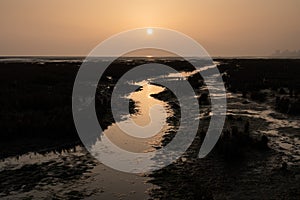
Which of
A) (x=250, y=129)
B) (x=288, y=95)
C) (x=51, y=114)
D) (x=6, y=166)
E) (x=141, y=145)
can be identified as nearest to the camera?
(x=6, y=166)

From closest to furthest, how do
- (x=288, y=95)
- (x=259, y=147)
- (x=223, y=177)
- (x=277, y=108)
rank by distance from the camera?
(x=223, y=177), (x=259, y=147), (x=277, y=108), (x=288, y=95)

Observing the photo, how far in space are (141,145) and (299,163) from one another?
704cm

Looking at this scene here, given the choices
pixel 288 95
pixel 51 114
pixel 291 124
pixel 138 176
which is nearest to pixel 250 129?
pixel 291 124

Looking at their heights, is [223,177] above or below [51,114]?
below

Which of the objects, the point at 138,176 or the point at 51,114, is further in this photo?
the point at 51,114

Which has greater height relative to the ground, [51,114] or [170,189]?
[51,114]

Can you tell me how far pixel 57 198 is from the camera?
9.58 metres

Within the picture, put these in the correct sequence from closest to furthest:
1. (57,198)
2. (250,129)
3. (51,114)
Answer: (57,198)
(250,129)
(51,114)

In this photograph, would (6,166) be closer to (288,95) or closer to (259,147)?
(259,147)

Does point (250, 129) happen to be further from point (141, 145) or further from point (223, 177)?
point (223, 177)

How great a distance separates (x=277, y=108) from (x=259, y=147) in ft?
39.5

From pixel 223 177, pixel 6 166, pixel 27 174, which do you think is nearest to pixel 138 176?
pixel 223 177

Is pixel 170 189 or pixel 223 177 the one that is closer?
pixel 170 189

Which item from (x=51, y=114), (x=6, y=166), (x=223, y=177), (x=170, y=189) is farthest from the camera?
(x=51, y=114)
